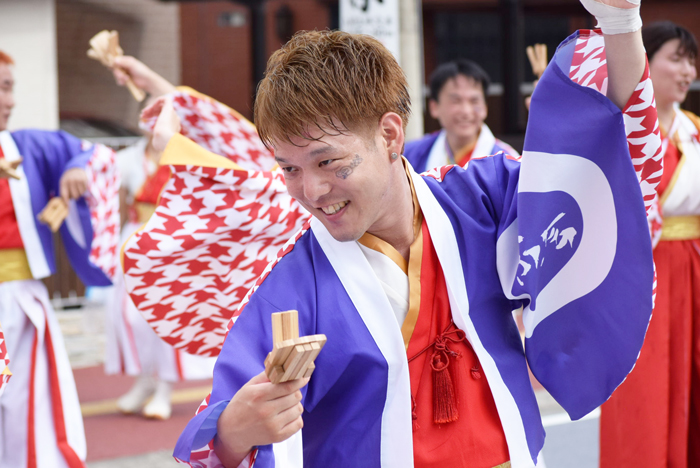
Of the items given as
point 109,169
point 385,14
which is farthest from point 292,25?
point 109,169

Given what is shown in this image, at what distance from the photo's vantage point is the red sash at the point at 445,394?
1.45m

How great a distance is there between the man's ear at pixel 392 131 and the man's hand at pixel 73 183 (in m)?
1.99

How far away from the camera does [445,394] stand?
1455 mm

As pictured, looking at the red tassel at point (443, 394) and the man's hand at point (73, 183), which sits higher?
the man's hand at point (73, 183)

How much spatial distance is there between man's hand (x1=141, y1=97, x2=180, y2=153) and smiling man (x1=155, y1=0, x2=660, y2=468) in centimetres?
86

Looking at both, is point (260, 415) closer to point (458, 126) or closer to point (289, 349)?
point (289, 349)

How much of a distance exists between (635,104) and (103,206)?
2.59 meters

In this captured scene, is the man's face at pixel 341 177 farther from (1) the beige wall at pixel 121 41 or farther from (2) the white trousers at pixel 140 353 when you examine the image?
(1) the beige wall at pixel 121 41

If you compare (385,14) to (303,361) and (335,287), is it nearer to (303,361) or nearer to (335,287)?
(335,287)

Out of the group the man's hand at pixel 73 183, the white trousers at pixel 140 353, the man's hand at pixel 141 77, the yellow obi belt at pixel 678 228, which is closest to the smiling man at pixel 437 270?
the man's hand at pixel 141 77

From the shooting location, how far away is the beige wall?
30.1ft

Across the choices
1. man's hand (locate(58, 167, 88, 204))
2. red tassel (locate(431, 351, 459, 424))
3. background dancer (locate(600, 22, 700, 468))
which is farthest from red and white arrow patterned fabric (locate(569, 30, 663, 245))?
man's hand (locate(58, 167, 88, 204))

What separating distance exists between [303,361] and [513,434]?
56 cm

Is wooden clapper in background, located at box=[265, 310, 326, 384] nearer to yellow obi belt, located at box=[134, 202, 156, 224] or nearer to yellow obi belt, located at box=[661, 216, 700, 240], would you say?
yellow obi belt, located at box=[661, 216, 700, 240]
